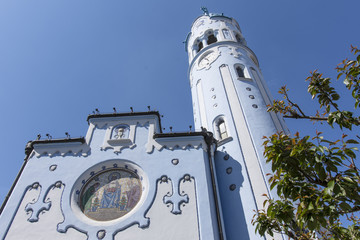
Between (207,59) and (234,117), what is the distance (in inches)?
296

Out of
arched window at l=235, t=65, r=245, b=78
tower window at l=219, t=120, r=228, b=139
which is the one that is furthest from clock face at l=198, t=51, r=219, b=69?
tower window at l=219, t=120, r=228, b=139

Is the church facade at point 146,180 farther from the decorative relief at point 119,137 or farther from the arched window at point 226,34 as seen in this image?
the arched window at point 226,34

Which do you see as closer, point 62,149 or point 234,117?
point 62,149

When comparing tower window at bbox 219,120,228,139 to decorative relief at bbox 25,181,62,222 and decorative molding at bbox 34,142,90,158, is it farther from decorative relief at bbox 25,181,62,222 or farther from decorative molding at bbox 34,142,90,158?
decorative relief at bbox 25,181,62,222

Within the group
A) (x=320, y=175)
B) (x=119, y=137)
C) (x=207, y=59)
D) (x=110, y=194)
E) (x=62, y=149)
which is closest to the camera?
(x=320, y=175)

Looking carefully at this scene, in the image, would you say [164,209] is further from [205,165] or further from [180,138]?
[180,138]

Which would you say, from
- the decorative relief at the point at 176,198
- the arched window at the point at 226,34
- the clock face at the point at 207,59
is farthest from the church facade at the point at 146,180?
the arched window at the point at 226,34

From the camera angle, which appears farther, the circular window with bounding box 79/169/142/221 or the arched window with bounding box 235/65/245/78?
the arched window with bounding box 235/65/245/78

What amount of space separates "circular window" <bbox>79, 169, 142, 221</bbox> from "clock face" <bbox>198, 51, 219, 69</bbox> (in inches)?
442

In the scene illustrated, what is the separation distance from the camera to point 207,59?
20.1 m

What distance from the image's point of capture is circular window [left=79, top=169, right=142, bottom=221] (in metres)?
9.95

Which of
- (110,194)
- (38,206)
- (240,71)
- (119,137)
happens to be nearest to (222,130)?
(119,137)

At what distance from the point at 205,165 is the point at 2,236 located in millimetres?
7863

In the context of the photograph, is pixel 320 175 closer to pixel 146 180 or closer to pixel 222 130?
pixel 146 180
